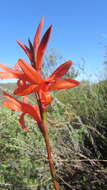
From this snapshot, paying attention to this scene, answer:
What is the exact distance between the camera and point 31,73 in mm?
424

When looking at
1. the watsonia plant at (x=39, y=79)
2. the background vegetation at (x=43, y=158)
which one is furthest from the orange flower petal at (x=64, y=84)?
the background vegetation at (x=43, y=158)

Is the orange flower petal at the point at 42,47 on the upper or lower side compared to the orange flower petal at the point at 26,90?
upper

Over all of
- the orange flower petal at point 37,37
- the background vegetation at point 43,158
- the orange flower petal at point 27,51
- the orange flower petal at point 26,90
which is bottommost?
the background vegetation at point 43,158

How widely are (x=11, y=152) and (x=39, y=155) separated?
28 cm

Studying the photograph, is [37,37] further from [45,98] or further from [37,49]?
[45,98]

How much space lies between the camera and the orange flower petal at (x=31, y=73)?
1.38 feet

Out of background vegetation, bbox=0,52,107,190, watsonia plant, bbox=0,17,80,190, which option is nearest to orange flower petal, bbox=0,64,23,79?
watsonia plant, bbox=0,17,80,190

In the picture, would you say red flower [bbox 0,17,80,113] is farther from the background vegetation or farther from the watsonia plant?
the background vegetation

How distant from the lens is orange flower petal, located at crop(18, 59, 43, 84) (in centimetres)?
42

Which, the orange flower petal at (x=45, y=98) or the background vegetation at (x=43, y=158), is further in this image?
the background vegetation at (x=43, y=158)

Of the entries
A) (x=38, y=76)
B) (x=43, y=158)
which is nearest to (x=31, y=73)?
(x=38, y=76)

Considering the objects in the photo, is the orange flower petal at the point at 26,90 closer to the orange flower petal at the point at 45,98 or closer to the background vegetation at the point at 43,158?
the orange flower petal at the point at 45,98

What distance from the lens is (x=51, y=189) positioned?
3.20 feet

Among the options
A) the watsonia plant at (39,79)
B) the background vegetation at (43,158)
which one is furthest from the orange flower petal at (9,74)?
the background vegetation at (43,158)
